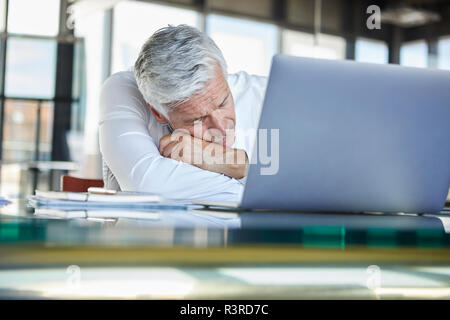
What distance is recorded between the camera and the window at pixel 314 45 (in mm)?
7555

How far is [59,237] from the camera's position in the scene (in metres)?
0.47

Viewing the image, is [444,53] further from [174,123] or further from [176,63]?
[176,63]

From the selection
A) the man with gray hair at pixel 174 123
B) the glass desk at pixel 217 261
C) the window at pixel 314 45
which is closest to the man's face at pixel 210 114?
the man with gray hair at pixel 174 123

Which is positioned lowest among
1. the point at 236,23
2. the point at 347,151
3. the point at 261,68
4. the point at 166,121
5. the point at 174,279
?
the point at 174,279

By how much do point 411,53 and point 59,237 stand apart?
7650 mm

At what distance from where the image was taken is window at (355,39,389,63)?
7570 mm

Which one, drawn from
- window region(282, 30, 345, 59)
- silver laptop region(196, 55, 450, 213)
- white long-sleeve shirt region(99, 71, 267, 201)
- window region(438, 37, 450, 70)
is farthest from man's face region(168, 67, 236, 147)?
window region(438, 37, 450, 70)

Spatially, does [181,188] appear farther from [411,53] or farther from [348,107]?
[411,53]

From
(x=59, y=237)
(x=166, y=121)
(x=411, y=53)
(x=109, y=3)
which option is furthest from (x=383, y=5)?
(x=59, y=237)

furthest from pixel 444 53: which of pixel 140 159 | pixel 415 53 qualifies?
pixel 140 159

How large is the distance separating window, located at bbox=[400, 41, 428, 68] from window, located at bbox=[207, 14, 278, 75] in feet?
5.66

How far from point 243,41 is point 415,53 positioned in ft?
7.55

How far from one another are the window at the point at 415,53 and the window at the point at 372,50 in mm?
219

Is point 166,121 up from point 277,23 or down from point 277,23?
down
